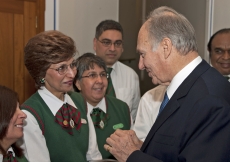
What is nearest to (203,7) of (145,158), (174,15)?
(174,15)

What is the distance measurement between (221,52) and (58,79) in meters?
1.68

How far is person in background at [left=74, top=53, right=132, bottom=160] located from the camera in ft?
8.27

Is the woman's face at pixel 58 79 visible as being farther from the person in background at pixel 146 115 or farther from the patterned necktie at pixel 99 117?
the person in background at pixel 146 115

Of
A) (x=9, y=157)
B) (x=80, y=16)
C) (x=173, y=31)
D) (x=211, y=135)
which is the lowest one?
→ (x=9, y=157)

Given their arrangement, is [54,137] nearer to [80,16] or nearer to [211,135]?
[211,135]

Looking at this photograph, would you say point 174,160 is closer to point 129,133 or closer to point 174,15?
point 129,133

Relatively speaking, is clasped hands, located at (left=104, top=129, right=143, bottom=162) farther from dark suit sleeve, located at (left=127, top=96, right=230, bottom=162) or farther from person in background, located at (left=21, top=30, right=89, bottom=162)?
person in background, located at (left=21, top=30, right=89, bottom=162)

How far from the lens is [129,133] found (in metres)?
1.58

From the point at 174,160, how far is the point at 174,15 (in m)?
0.57

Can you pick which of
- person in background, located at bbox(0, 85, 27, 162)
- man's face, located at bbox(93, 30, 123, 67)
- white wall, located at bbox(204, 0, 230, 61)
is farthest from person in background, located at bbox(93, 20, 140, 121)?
person in background, located at bbox(0, 85, 27, 162)

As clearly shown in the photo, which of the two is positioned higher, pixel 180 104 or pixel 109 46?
pixel 109 46

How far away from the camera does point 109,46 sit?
333 cm

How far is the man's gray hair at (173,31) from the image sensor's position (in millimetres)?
1413

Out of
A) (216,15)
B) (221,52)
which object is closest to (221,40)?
(221,52)
